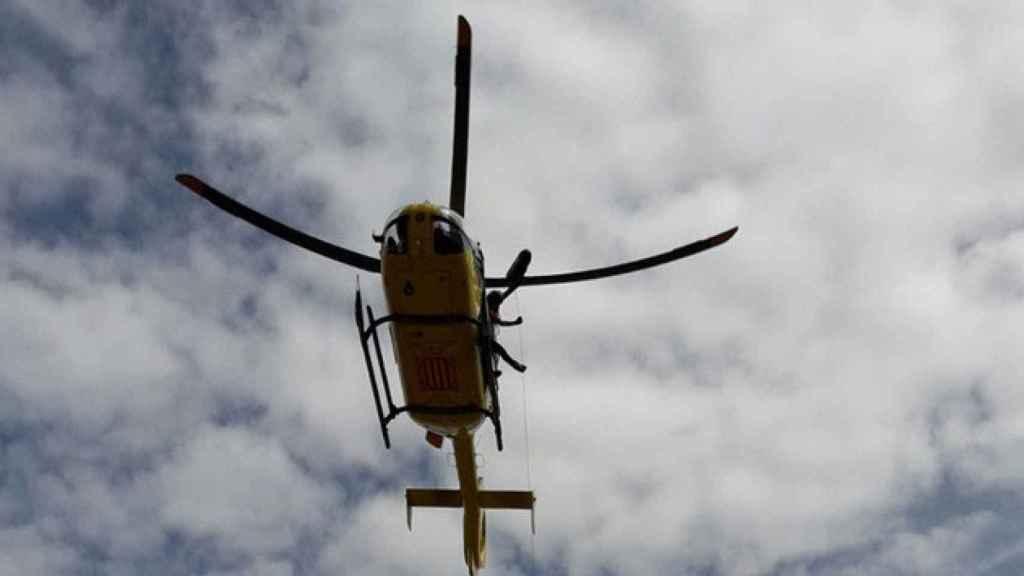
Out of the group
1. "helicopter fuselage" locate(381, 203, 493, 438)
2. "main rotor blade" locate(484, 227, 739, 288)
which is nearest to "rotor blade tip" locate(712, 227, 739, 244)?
"main rotor blade" locate(484, 227, 739, 288)

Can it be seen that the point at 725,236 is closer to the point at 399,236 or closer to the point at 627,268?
the point at 627,268

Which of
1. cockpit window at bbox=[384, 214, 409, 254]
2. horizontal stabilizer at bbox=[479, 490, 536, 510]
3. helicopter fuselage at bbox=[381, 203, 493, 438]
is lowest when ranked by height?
horizontal stabilizer at bbox=[479, 490, 536, 510]

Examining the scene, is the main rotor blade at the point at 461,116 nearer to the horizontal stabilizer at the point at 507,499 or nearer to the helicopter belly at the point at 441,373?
the helicopter belly at the point at 441,373

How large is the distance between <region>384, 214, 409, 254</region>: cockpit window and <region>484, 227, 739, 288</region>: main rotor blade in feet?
10.5

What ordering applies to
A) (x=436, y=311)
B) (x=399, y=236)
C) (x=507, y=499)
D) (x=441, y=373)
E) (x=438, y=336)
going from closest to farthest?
1. (x=399, y=236)
2. (x=436, y=311)
3. (x=438, y=336)
4. (x=441, y=373)
5. (x=507, y=499)

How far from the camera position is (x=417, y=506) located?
2648cm

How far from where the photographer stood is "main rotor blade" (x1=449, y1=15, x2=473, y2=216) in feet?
66.2

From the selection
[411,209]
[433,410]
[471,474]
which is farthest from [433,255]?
[471,474]

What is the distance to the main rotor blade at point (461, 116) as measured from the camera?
66.2 ft

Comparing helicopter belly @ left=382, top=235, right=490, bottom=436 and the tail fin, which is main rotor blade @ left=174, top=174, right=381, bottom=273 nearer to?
helicopter belly @ left=382, top=235, right=490, bottom=436

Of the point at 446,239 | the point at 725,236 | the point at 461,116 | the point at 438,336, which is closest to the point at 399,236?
the point at 446,239

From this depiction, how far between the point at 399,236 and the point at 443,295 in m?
1.46

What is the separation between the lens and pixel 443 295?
1947 centimetres

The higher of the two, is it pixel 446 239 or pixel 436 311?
pixel 446 239
